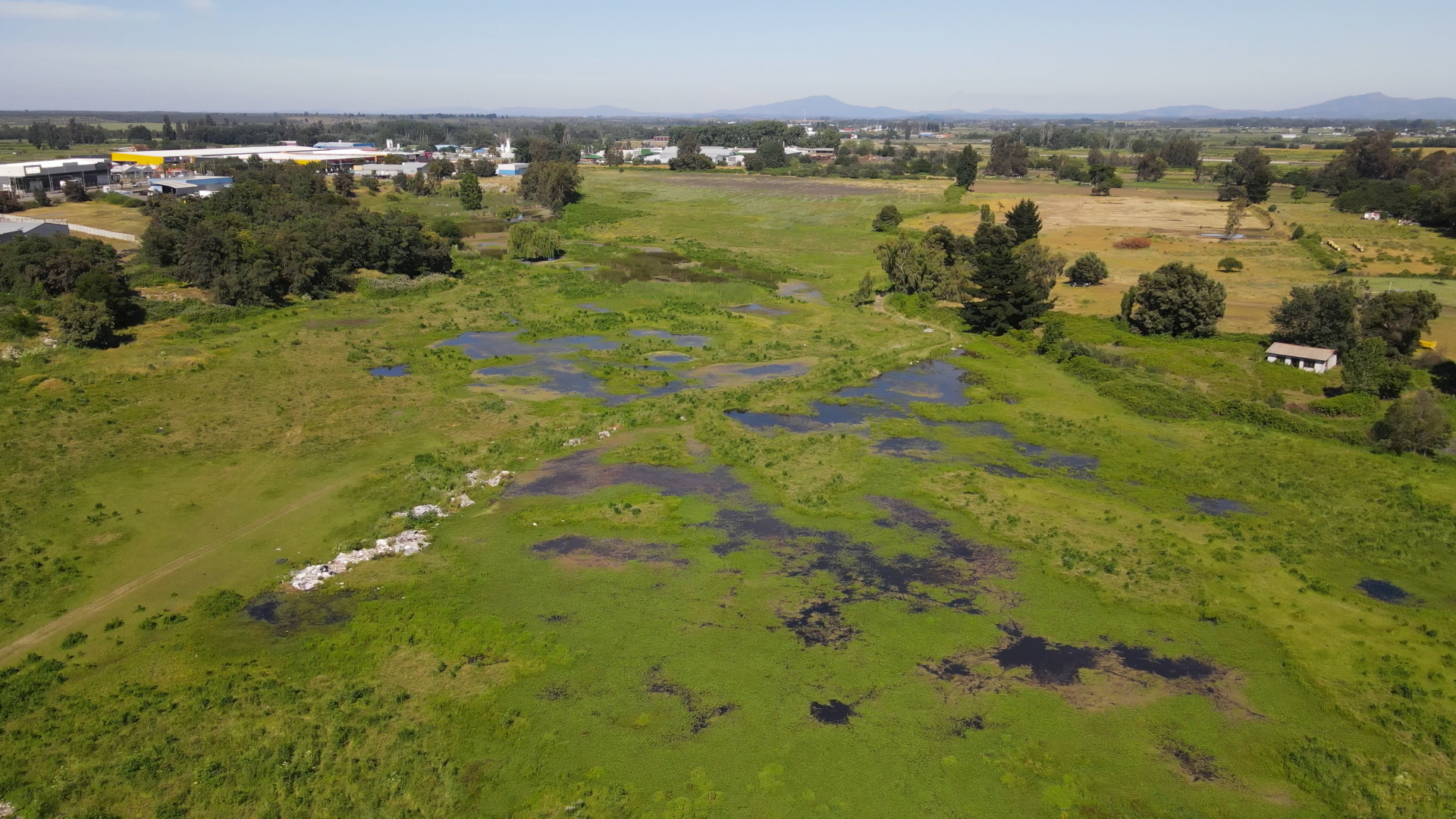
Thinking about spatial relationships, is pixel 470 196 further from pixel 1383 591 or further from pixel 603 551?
pixel 1383 591

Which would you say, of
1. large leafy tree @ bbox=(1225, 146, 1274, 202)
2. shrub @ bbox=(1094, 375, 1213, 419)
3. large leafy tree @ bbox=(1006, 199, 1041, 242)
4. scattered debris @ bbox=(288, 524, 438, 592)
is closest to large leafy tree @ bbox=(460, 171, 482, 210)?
large leafy tree @ bbox=(1006, 199, 1041, 242)

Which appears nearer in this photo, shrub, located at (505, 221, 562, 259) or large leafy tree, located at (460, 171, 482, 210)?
shrub, located at (505, 221, 562, 259)

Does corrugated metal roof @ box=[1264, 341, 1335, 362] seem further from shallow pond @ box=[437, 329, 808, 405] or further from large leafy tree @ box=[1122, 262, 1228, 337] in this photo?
shallow pond @ box=[437, 329, 808, 405]

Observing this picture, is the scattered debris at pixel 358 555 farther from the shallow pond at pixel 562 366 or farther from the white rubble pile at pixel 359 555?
the shallow pond at pixel 562 366

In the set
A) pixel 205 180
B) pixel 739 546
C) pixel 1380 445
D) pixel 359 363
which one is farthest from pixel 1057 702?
pixel 205 180

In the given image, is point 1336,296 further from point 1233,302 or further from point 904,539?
point 904,539

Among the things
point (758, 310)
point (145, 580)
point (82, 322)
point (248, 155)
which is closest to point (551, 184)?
point (758, 310)

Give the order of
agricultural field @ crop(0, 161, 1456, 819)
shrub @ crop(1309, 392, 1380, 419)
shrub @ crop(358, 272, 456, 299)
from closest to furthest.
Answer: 1. agricultural field @ crop(0, 161, 1456, 819)
2. shrub @ crop(1309, 392, 1380, 419)
3. shrub @ crop(358, 272, 456, 299)
